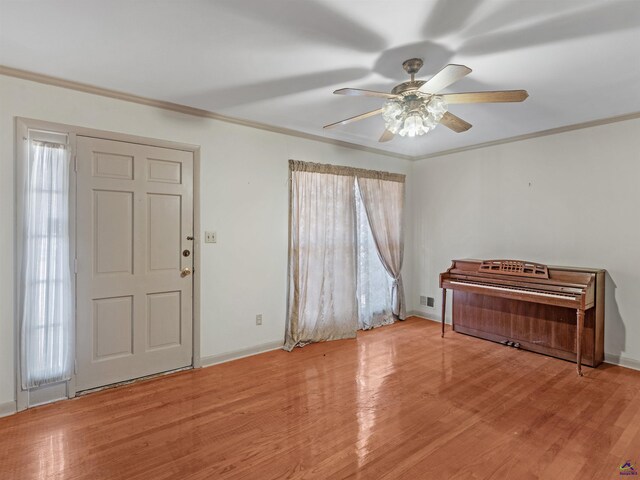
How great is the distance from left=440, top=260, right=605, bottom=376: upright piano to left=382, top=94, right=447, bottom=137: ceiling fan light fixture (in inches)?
86.0

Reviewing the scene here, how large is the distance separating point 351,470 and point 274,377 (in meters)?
1.35

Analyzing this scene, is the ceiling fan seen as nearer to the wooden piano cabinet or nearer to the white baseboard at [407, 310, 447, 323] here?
the wooden piano cabinet

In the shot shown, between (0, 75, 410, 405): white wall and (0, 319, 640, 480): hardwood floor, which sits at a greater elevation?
(0, 75, 410, 405): white wall

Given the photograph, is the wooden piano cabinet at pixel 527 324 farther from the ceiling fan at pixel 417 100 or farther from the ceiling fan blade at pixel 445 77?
the ceiling fan blade at pixel 445 77

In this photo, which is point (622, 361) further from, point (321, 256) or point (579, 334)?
point (321, 256)

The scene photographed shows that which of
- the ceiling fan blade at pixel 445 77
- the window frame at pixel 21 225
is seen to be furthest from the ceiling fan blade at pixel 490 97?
the window frame at pixel 21 225

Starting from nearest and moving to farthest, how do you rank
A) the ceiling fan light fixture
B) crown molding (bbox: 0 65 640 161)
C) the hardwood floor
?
the hardwood floor → the ceiling fan light fixture → crown molding (bbox: 0 65 640 161)

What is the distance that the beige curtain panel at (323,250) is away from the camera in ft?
12.9

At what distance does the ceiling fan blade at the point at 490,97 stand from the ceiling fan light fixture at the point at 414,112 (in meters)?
0.07

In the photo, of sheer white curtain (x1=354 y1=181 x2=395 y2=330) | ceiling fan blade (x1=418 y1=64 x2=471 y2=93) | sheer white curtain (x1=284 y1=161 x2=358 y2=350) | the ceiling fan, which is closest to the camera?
ceiling fan blade (x1=418 y1=64 x2=471 y2=93)

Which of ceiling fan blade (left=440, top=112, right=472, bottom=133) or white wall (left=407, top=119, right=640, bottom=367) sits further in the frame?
white wall (left=407, top=119, right=640, bottom=367)

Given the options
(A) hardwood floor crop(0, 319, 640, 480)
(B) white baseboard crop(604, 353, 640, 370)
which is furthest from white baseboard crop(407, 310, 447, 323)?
(B) white baseboard crop(604, 353, 640, 370)

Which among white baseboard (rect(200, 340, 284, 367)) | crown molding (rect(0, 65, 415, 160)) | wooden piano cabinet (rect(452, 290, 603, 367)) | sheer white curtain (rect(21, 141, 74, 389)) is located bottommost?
white baseboard (rect(200, 340, 284, 367))

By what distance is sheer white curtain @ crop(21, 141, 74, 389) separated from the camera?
254 cm
